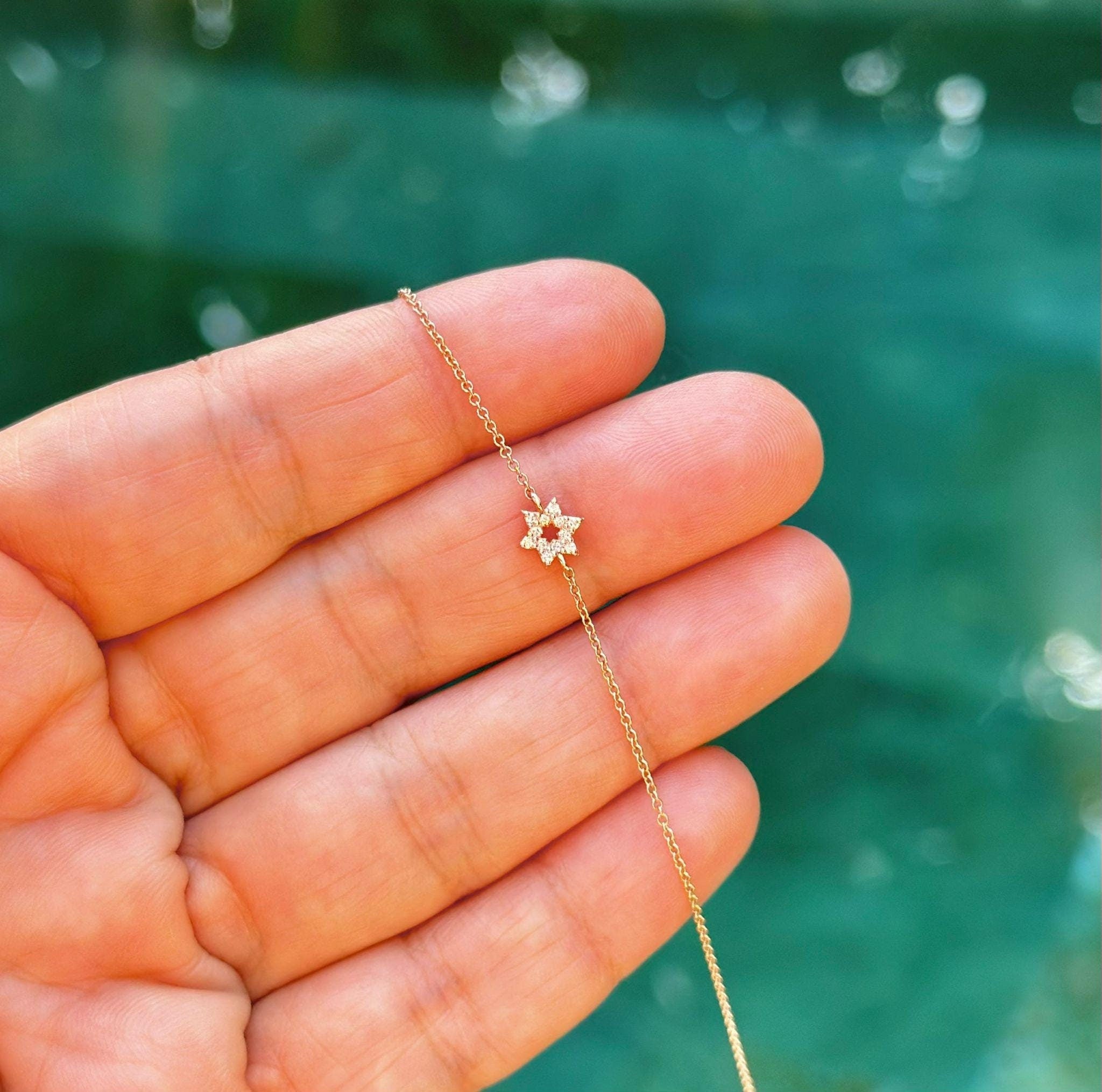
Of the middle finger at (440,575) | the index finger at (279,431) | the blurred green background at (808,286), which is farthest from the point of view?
the blurred green background at (808,286)

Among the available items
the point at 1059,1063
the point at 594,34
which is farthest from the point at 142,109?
the point at 1059,1063

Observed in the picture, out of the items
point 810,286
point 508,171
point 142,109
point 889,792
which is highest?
point 142,109

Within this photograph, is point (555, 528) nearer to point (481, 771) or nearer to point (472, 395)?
point (472, 395)

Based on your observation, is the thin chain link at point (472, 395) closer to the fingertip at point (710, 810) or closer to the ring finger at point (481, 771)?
the ring finger at point (481, 771)

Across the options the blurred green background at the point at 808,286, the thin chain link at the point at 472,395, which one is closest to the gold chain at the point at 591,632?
the thin chain link at the point at 472,395

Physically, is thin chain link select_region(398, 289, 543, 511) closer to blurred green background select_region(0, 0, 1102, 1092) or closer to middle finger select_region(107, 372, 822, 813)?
middle finger select_region(107, 372, 822, 813)

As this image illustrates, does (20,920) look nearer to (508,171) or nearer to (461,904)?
(461,904)
